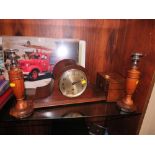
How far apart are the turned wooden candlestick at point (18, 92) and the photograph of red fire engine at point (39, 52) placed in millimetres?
256

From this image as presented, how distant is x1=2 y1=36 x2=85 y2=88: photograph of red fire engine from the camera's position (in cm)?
89

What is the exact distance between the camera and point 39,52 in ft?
3.02

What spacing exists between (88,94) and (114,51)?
0.38 metres

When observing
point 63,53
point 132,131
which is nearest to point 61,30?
point 63,53

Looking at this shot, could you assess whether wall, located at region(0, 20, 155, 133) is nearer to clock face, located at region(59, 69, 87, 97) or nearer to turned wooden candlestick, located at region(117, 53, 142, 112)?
turned wooden candlestick, located at region(117, 53, 142, 112)

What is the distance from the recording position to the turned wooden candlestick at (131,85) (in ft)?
2.39

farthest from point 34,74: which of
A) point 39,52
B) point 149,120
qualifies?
point 149,120

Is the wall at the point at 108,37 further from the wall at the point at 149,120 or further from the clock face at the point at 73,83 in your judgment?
the clock face at the point at 73,83

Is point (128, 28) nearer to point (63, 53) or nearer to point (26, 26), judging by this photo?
point (63, 53)

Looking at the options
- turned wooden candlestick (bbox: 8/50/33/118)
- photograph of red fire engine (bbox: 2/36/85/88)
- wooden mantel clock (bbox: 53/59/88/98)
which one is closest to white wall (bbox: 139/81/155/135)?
wooden mantel clock (bbox: 53/59/88/98)

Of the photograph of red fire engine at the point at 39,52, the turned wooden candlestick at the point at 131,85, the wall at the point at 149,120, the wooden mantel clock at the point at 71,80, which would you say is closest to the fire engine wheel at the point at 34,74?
the photograph of red fire engine at the point at 39,52
